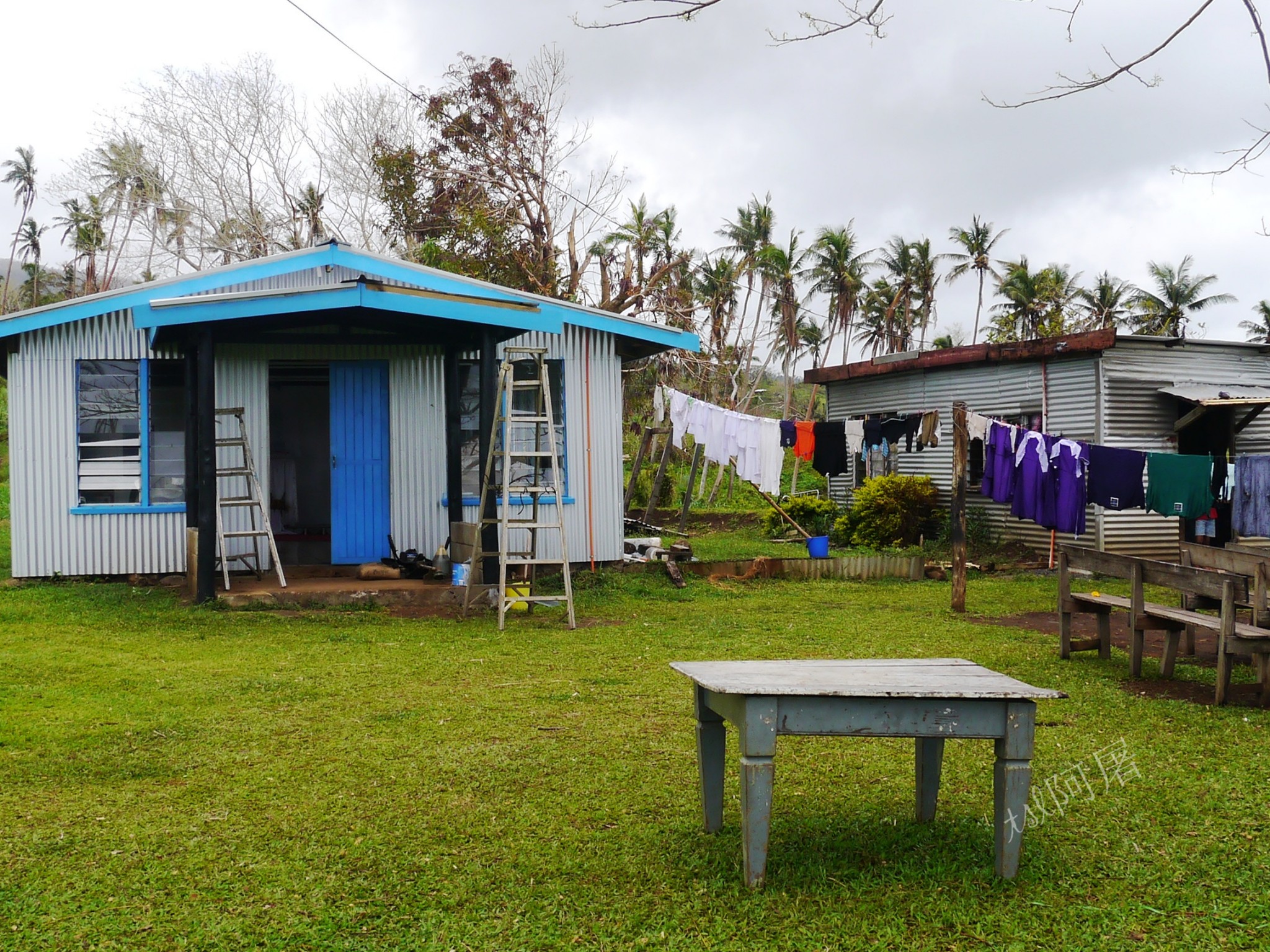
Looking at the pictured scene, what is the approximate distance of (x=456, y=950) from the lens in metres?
3.35

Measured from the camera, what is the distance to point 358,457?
501 inches

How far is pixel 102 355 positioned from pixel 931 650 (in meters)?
9.27

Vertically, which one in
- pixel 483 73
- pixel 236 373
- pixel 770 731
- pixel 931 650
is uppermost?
pixel 483 73

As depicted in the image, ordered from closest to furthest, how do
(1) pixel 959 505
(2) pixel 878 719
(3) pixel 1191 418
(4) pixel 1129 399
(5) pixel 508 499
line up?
(2) pixel 878 719
(5) pixel 508 499
(1) pixel 959 505
(3) pixel 1191 418
(4) pixel 1129 399

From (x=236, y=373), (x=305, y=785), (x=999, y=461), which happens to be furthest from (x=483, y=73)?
(x=305, y=785)

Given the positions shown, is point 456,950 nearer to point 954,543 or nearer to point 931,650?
point 931,650

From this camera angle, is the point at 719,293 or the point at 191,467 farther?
the point at 719,293

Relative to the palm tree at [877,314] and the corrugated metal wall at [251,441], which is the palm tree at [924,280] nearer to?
the palm tree at [877,314]

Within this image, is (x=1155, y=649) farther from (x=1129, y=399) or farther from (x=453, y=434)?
(x=1129, y=399)

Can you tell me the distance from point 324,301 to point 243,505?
305 centimetres

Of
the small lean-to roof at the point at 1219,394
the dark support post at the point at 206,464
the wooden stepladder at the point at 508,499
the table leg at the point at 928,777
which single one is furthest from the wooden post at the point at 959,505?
the dark support post at the point at 206,464

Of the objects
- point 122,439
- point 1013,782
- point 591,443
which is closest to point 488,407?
point 591,443

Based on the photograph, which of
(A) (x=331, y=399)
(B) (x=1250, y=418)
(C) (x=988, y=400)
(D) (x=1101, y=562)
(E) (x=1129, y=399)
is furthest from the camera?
(C) (x=988, y=400)

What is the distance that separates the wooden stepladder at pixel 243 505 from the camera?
450 inches
